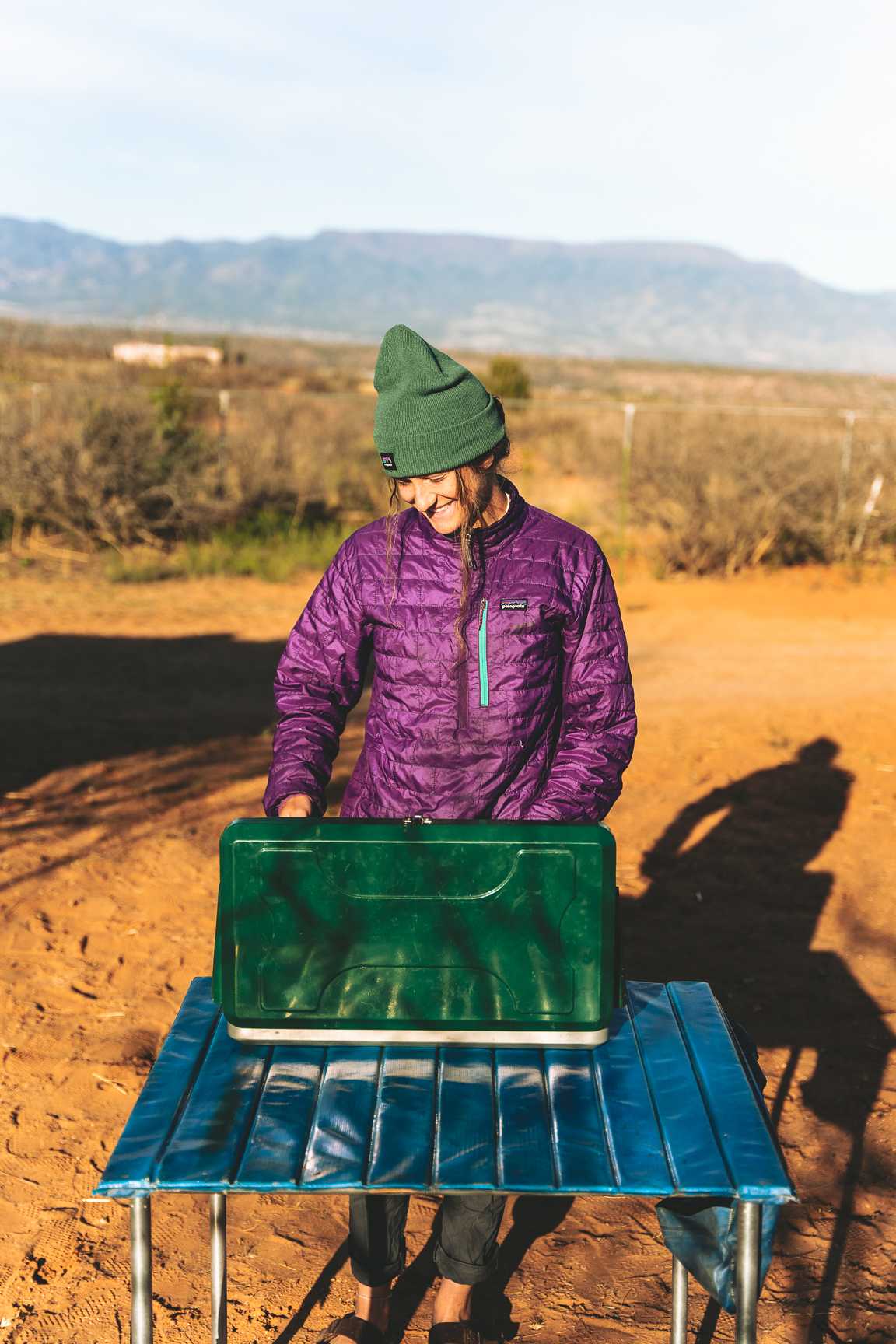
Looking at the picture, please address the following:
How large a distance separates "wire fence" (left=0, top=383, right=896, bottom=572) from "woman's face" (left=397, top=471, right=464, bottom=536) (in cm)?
1059

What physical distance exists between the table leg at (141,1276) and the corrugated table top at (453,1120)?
0.11 m

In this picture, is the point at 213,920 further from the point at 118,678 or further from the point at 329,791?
the point at 118,678

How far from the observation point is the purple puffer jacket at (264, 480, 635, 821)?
2.20 m

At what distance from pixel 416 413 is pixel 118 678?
6677 mm

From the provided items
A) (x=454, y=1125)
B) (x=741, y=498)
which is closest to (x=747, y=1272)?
(x=454, y=1125)

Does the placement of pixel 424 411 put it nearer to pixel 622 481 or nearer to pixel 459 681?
pixel 459 681

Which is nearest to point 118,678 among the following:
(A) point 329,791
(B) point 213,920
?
(A) point 329,791

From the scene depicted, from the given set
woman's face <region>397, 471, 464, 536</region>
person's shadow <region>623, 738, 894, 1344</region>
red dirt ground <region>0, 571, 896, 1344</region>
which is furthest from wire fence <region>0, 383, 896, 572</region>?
woman's face <region>397, 471, 464, 536</region>

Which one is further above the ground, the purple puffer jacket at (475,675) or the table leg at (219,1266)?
the purple puffer jacket at (475,675)

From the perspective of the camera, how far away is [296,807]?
6.94ft

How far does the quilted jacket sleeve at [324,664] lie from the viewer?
89.3 inches

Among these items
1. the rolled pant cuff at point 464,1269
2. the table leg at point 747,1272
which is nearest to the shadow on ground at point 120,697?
the rolled pant cuff at point 464,1269

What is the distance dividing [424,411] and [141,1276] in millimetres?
1334

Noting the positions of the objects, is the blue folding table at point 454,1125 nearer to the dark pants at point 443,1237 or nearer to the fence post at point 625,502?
the dark pants at point 443,1237
